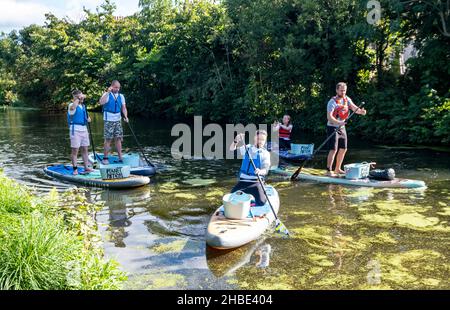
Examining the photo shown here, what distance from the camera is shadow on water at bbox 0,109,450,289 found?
575 centimetres

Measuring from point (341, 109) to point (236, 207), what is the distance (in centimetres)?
475

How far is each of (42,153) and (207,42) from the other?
1261cm

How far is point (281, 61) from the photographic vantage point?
73.3 ft

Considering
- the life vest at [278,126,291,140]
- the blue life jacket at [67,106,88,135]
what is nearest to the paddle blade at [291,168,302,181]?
the life vest at [278,126,291,140]

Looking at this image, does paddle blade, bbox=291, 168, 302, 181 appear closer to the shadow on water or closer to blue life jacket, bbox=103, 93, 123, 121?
the shadow on water

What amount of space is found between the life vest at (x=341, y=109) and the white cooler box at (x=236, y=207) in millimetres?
4456

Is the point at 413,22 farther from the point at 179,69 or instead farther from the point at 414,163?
the point at 179,69

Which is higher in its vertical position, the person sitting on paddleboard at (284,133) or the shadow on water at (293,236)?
the person sitting on paddleboard at (284,133)

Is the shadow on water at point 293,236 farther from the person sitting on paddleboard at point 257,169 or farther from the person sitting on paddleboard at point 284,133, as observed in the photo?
the person sitting on paddleboard at point 284,133

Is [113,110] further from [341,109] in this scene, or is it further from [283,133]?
[341,109]

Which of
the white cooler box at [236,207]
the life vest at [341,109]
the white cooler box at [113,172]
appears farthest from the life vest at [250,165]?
the white cooler box at [113,172]

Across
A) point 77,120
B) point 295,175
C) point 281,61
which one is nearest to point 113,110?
point 77,120

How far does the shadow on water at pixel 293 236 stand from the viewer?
5750 millimetres

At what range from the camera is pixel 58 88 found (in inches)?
1748
